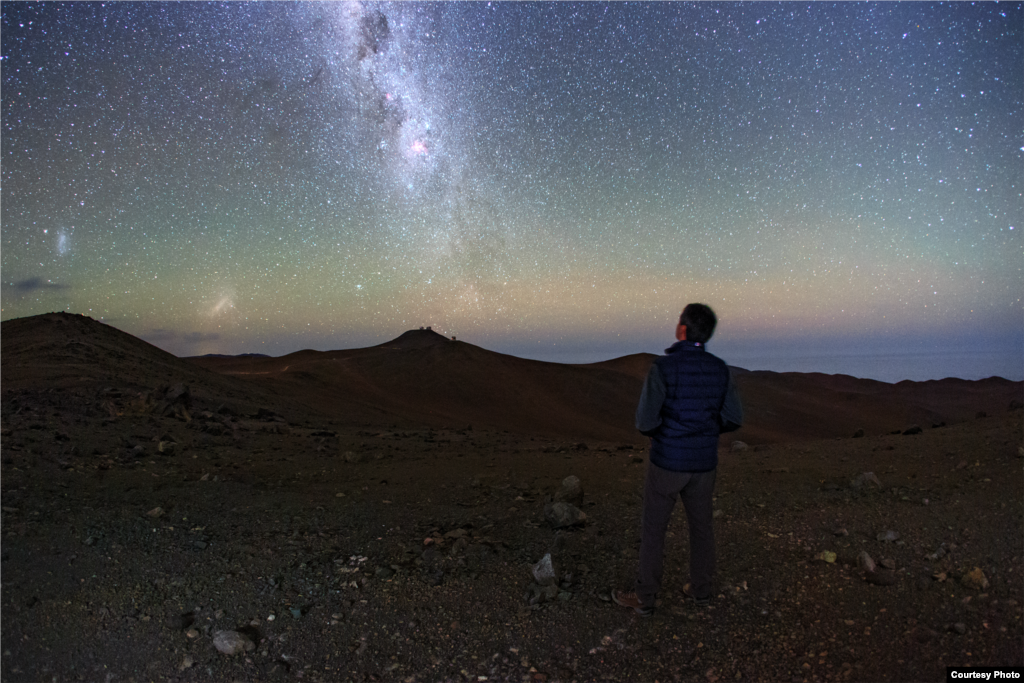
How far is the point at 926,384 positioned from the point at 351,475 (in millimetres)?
47958

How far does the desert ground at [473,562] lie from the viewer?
350 cm

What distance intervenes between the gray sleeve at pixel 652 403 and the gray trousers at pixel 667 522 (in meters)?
0.29

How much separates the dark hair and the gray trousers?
830mm

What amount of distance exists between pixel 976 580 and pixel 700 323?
2.58 meters

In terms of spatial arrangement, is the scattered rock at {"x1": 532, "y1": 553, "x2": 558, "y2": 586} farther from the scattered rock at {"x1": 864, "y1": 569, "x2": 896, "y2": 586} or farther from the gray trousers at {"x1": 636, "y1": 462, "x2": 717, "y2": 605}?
the scattered rock at {"x1": 864, "y1": 569, "x2": 896, "y2": 586}

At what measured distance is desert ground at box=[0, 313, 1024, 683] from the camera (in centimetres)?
350

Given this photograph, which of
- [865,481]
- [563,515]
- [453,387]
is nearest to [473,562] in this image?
[563,515]

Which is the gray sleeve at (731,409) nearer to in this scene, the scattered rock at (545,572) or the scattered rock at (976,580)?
the scattered rock at (545,572)

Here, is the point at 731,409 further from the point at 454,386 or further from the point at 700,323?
the point at 454,386

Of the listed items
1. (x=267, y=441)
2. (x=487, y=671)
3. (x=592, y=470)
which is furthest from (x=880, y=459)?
(x=267, y=441)

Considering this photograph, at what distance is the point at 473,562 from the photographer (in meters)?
4.50

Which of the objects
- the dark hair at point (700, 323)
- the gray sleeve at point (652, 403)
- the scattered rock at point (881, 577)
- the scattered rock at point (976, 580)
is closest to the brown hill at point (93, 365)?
the gray sleeve at point (652, 403)

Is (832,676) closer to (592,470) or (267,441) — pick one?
(592,470)

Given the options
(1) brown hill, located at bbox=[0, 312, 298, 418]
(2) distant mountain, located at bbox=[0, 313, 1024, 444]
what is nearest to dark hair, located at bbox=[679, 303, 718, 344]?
(2) distant mountain, located at bbox=[0, 313, 1024, 444]
